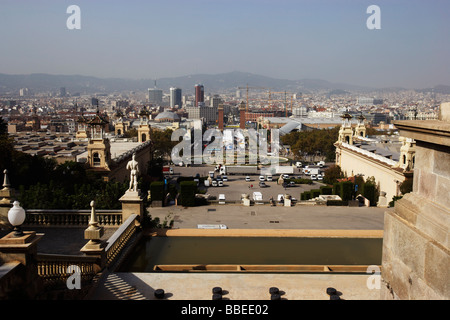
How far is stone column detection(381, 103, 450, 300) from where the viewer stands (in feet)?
11.6

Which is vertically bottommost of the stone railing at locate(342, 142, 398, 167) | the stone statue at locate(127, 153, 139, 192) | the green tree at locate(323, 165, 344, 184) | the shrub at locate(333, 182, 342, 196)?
the green tree at locate(323, 165, 344, 184)

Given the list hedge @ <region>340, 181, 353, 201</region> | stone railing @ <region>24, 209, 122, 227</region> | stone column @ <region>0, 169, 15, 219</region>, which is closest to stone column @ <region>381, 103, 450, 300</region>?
stone railing @ <region>24, 209, 122, 227</region>

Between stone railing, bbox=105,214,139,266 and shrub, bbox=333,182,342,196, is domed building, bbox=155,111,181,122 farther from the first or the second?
stone railing, bbox=105,214,139,266

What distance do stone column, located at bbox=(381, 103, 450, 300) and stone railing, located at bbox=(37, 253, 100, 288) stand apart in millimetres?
5877

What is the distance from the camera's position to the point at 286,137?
3597 inches

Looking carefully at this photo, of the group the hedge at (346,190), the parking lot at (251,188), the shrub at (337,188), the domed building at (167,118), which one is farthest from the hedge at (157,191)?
the domed building at (167,118)

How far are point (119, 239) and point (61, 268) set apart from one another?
1.99 m

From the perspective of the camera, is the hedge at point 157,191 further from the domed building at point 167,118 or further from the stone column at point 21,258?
the domed building at point 167,118

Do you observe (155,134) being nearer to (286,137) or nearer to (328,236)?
(286,137)

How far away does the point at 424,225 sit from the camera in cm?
380

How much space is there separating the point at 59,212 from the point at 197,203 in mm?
21997

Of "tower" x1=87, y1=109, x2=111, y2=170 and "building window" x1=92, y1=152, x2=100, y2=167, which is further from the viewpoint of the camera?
"building window" x1=92, y1=152, x2=100, y2=167

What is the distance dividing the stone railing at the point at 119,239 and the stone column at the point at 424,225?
6.35 m

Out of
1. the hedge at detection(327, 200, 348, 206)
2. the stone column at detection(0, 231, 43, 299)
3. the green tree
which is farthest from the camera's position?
the green tree
